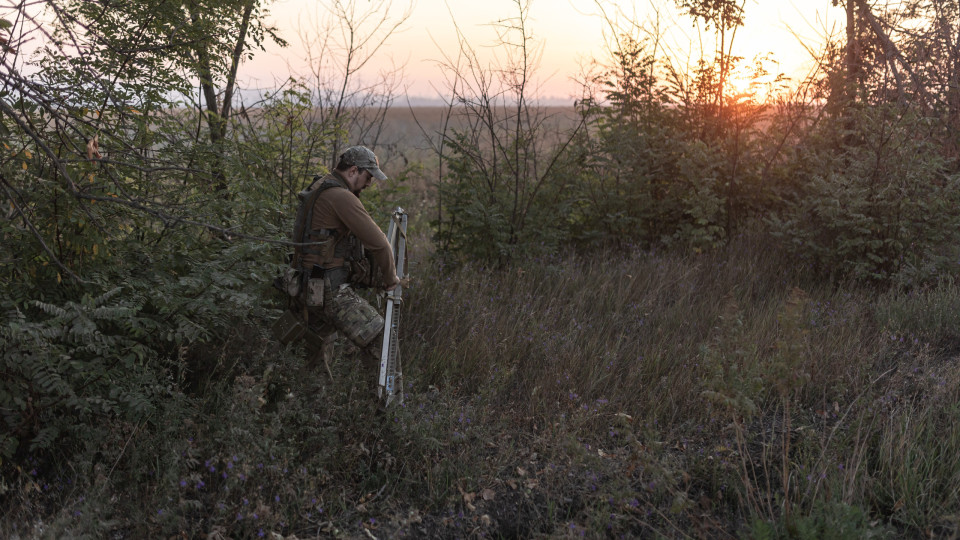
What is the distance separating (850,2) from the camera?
28.7 ft

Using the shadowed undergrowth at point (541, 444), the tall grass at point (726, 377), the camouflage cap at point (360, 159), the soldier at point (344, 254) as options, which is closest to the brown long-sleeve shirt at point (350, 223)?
the soldier at point (344, 254)

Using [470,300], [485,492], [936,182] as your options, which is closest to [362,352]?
[485,492]

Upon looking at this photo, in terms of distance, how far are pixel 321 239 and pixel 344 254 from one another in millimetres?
216

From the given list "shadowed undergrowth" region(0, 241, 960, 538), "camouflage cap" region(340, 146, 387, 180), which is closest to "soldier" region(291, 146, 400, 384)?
"camouflage cap" region(340, 146, 387, 180)

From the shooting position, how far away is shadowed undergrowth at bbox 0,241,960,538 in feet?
11.5

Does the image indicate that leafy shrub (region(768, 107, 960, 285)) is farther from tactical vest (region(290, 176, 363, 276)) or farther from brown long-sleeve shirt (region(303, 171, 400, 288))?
tactical vest (region(290, 176, 363, 276))

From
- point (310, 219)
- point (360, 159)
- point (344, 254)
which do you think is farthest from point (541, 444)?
point (360, 159)

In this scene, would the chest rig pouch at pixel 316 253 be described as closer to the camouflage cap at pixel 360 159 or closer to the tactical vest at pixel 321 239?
the tactical vest at pixel 321 239

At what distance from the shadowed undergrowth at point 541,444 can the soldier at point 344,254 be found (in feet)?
1.22

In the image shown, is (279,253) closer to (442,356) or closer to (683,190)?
(442,356)

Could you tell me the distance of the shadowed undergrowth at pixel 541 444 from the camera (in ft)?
11.5

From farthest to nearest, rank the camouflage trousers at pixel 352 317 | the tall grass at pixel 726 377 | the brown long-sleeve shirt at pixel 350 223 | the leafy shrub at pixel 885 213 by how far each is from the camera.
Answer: the leafy shrub at pixel 885 213 → the camouflage trousers at pixel 352 317 → the brown long-sleeve shirt at pixel 350 223 → the tall grass at pixel 726 377

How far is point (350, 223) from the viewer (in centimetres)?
445

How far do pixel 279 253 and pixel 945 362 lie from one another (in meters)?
5.45
